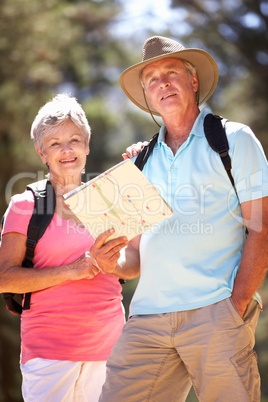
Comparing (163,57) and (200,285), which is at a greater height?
(163,57)

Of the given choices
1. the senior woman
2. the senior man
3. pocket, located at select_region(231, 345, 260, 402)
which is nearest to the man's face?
the senior man

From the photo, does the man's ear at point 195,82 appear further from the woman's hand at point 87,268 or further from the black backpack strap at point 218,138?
the woman's hand at point 87,268

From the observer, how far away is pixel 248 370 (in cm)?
214

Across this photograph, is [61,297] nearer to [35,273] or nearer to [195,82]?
[35,273]

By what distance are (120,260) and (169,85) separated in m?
0.89

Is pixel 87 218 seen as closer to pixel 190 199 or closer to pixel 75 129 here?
pixel 190 199

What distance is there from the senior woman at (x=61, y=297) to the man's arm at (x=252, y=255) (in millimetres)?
682

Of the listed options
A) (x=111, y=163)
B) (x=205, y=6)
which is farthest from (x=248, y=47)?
(x=111, y=163)

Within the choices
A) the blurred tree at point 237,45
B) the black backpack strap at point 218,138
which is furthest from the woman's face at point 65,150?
the blurred tree at point 237,45

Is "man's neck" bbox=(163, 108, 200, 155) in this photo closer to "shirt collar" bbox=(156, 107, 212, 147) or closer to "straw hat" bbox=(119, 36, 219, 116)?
"shirt collar" bbox=(156, 107, 212, 147)

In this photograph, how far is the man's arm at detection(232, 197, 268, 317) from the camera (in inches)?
85.9

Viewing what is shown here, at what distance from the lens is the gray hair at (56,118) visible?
9.70ft

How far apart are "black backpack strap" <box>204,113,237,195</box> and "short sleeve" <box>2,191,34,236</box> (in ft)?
3.40

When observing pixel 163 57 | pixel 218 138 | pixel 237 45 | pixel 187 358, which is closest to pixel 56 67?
pixel 237 45
